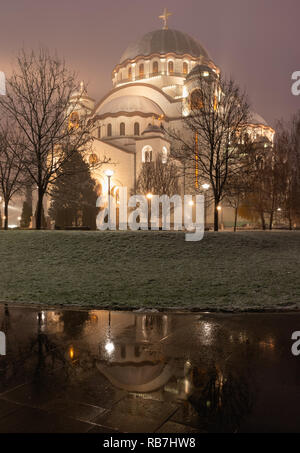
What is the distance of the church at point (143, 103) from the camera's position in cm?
5903

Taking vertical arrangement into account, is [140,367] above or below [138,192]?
below

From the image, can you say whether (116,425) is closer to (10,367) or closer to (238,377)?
(238,377)

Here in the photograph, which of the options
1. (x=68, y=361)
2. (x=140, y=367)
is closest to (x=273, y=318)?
(x=140, y=367)

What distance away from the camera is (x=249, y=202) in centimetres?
3856

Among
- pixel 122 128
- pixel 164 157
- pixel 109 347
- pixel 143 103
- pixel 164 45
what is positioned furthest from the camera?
pixel 164 45

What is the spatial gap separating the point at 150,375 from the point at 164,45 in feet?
280

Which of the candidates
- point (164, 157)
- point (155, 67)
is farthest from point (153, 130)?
point (155, 67)

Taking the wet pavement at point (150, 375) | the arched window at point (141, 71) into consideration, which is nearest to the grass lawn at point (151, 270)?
the wet pavement at point (150, 375)

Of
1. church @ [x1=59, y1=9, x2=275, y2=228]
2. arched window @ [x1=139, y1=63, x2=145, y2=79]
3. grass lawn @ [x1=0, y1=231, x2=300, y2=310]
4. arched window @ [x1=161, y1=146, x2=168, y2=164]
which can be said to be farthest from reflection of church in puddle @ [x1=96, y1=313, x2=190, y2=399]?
arched window @ [x1=139, y1=63, x2=145, y2=79]

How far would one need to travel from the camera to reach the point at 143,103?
66312 millimetres

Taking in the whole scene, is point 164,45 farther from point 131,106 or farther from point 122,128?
point 122,128

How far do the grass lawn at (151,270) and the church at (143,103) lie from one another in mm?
35779

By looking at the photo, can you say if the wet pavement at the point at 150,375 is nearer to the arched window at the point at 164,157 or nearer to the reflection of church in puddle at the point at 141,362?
the reflection of church in puddle at the point at 141,362
